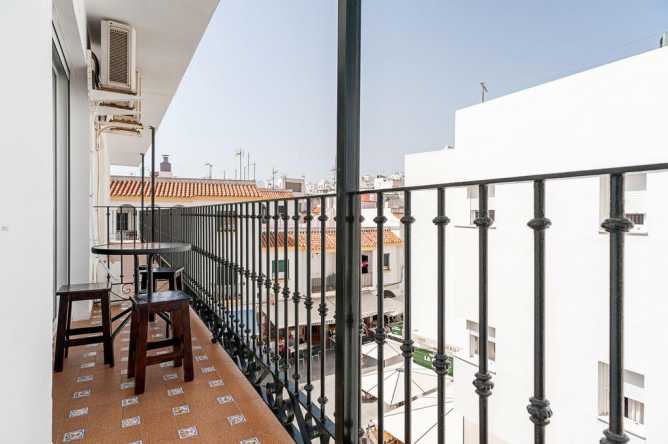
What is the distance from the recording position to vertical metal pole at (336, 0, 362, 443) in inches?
46.9

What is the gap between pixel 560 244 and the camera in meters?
Result: 0.78

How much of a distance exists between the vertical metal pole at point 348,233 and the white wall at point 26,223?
0.79m

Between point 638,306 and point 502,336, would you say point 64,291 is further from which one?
point 638,306

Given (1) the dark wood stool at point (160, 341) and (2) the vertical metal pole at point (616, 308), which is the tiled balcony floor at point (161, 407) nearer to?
(1) the dark wood stool at point (160, 341)

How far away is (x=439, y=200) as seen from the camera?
2.95 feet

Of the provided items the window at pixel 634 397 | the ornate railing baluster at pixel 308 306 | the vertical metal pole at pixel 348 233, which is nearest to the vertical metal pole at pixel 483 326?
the window at pixel 634 397

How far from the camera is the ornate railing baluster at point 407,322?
1004 millimetres

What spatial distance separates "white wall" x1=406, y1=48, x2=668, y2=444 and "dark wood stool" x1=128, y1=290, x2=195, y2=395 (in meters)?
1.41

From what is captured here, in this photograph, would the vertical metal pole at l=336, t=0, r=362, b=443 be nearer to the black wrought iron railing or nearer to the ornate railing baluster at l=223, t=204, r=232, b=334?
the black wrought iron railing

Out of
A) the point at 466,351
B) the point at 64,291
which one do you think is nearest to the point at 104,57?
the point at 64,291

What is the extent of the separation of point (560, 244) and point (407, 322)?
405 millimetres

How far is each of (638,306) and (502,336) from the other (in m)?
0.35

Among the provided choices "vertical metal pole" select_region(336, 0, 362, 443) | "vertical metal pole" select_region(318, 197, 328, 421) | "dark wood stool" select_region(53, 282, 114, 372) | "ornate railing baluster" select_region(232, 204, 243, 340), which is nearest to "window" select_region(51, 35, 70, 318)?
"dark wood stool" select_region(53, 282, 114, 372)

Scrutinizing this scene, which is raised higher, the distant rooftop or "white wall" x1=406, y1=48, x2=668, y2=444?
the distant rooftop
